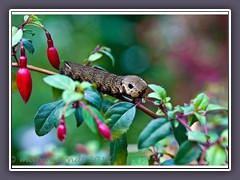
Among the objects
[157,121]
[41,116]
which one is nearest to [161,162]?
[157,121]

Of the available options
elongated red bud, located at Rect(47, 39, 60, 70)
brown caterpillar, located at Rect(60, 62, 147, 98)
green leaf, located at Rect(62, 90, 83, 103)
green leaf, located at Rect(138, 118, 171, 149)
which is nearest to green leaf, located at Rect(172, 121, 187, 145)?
green leaf, located at Rect(138, 118, 171, 149)

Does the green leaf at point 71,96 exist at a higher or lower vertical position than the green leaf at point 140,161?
higher

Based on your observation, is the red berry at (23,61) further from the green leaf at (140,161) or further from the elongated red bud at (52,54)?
the green leaf at (140,161)

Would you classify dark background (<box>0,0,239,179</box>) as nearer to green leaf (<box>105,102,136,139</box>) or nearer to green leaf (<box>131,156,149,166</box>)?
green leaf (<box>131,156,149,166</box>)

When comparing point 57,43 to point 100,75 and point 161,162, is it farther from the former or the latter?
point 161,162

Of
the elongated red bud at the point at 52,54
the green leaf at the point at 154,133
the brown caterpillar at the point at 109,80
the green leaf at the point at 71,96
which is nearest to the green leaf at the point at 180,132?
the green leaf at the point at 154,133

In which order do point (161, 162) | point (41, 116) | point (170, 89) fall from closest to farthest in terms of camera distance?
point (41, 116)
point (161, 162)
point (170, 89)
